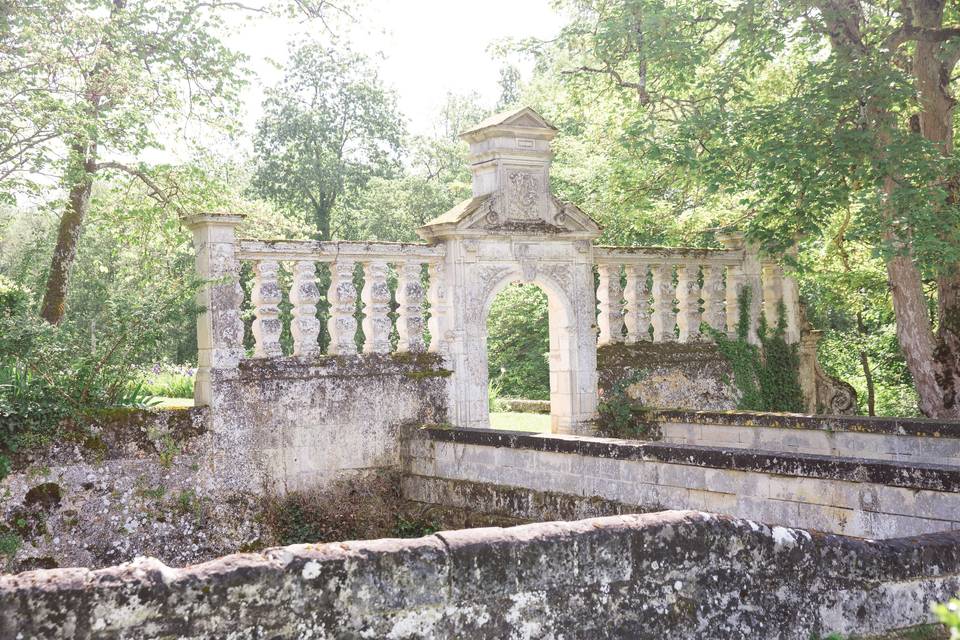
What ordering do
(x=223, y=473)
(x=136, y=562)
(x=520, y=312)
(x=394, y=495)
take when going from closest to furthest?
(x=136, y=562)
(x=223, y=473)
(x=394, y=495)
(x=520, y=312)

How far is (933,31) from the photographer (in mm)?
11094

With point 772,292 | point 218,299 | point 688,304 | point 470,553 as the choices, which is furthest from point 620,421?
point 470,553

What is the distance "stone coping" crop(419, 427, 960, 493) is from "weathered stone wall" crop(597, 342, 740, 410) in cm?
336

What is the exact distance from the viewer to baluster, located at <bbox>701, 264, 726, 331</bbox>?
13.8 meters

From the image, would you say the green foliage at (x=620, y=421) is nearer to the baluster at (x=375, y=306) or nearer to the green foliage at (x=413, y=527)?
the green foliage at (x=413, y=527)

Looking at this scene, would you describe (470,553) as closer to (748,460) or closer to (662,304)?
(748,460)

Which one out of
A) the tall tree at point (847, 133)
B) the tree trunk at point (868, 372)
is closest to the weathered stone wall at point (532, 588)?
the tall tree at point (847, 133)

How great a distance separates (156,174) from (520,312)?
35.8 feet

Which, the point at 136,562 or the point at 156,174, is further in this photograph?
the point at 156,174

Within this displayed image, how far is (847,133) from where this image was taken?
10.6m

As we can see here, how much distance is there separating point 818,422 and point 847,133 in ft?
10.3

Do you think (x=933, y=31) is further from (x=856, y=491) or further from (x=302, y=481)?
(x=302, y=481)

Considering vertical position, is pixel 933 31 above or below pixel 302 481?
above

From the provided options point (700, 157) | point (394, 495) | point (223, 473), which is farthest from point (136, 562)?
point (700, 157)
